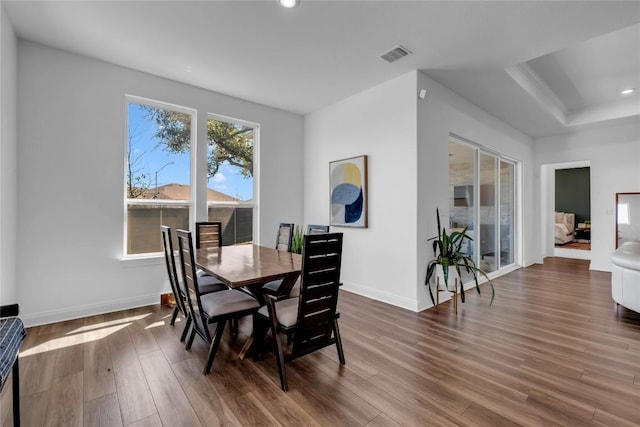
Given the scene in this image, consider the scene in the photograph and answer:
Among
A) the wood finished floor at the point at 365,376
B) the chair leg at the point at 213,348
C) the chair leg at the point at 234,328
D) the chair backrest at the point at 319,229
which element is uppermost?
the chair backrest at the point at 319,229

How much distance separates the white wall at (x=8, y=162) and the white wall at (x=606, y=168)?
8.92 meters

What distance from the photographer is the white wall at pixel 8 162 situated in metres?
2.39

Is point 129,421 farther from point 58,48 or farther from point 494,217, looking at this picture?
point 494,217

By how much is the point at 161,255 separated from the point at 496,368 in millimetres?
3844

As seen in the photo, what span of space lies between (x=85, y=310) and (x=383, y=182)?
3.88m

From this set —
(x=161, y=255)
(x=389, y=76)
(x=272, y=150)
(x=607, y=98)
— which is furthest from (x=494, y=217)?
(x=161, y=255)

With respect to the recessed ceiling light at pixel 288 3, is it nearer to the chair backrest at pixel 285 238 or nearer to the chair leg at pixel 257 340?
the chair backrest at pixel 285 238

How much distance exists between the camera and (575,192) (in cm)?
934

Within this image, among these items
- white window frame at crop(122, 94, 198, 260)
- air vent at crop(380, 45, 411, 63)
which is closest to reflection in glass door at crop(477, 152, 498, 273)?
air vent at crop(380, 45, 411, 63)

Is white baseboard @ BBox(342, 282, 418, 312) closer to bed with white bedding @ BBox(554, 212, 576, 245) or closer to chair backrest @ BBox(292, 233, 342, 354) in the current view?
chair backrest @ BBox(292, 233, 342, 354)

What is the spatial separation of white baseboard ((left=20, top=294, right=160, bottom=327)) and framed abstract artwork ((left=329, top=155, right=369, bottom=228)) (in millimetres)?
2777

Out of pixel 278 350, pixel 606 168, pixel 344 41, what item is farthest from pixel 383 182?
pixel 606 168

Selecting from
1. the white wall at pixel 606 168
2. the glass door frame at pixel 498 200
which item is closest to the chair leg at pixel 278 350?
the glass door frame at pixel 498 200

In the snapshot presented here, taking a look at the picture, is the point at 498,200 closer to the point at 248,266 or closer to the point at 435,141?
the point at 435,141
